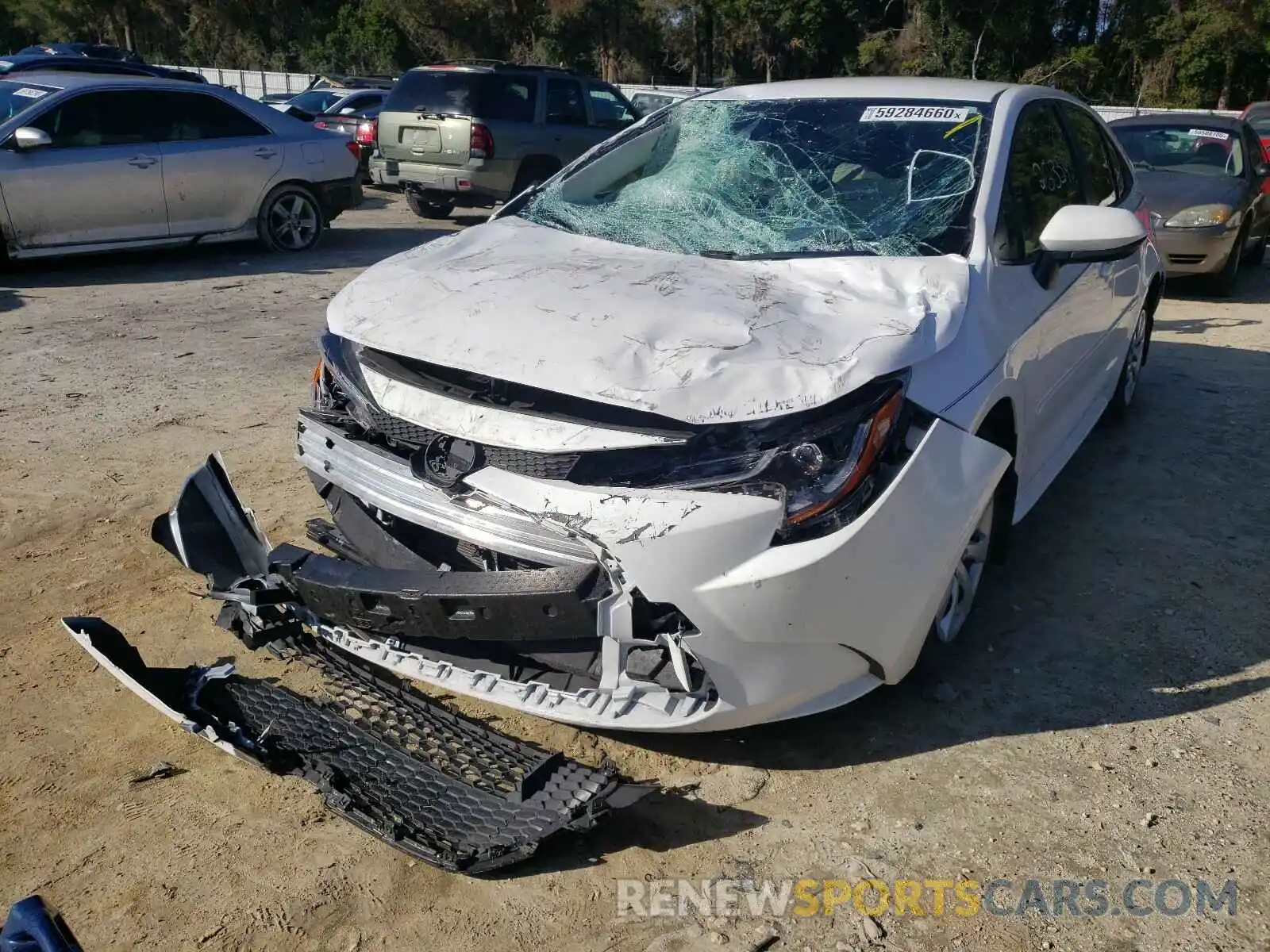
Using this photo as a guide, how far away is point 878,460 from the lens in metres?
2.95

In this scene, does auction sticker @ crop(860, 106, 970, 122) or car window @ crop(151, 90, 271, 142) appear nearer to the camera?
auction sticker @ crop(860, 106, 970, 122)

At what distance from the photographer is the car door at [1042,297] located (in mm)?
3832

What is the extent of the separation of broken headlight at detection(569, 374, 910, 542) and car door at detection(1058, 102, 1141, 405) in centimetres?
212

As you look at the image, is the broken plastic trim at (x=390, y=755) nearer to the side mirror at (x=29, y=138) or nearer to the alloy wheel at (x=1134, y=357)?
the alloy wheel at (x=1134, y=357)

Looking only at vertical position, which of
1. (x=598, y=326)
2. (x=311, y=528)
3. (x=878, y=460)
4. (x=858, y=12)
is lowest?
(x=311, y=528)

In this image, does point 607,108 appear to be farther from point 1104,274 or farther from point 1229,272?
point 1104,274

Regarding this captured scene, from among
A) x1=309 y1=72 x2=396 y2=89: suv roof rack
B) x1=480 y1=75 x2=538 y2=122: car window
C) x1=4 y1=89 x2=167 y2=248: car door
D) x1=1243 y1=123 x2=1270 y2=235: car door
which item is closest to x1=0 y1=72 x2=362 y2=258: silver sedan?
x1=4 y1=89 x2=167 y2=248: car door

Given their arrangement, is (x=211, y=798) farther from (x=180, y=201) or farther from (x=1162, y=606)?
(x=180, y=201)

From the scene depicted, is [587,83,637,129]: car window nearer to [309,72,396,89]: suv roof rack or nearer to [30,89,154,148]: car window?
[30,89,154,148]: car window

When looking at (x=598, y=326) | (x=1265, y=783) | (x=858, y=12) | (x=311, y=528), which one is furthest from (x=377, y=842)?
(x=858, y=12)

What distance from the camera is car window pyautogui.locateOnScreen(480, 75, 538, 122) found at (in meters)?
12.9

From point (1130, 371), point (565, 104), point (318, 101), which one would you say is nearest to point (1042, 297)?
point (1130, 371)

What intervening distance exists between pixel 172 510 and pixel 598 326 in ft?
4.95

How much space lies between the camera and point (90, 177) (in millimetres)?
9539
